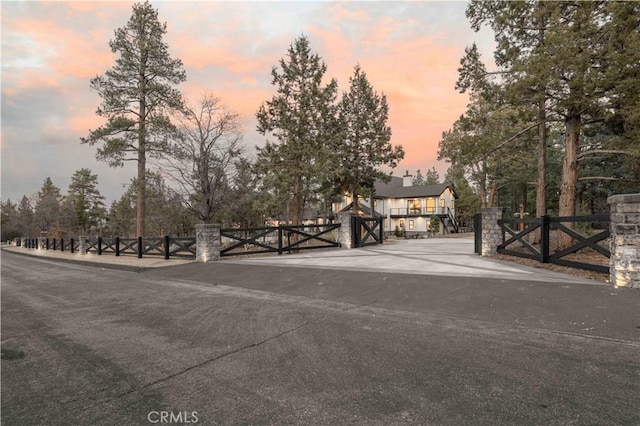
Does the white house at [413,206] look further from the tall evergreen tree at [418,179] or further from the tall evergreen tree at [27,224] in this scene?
the tall evergreen tree at [418,179]

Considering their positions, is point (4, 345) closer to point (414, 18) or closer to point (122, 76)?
point (414, 18)

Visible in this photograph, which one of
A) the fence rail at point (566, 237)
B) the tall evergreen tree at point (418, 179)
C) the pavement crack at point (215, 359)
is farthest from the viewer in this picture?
the tall evergreen tree at point (418, 179)

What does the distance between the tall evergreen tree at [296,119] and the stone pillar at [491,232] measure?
13.0 meters

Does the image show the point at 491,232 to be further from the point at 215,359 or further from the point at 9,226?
the point at 9,226

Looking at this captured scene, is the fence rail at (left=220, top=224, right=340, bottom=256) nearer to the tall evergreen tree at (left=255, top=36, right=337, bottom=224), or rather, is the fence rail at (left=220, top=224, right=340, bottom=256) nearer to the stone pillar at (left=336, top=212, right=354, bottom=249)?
the stone pillar at (left=336, top=212, right=354, bottom=249)

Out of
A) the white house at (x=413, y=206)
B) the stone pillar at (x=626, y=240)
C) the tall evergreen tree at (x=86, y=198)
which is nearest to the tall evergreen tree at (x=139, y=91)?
the stone pillar at (x=626, y=240)

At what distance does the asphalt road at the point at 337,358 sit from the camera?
2385 millimetres

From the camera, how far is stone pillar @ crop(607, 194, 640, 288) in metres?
5.66

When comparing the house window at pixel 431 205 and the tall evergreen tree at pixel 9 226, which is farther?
the tall evergreen tree at pixel 9 226

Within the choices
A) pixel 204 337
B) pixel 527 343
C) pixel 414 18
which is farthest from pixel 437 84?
pixel 204 337

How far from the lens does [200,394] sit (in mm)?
2664

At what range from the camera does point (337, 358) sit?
11.0 ft

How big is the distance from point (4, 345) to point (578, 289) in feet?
30.3

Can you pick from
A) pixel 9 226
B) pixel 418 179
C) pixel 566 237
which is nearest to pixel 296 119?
pixel 566 237
